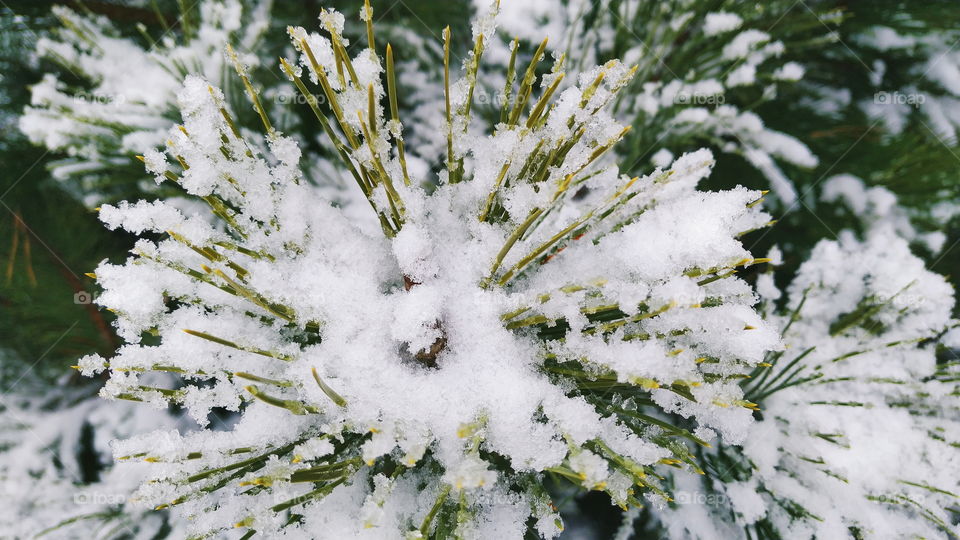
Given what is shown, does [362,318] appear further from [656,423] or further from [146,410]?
[146,410]

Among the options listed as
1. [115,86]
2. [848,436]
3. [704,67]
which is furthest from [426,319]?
[704,67]

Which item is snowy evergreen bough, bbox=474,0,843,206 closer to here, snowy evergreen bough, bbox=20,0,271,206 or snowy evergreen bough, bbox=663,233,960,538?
snowy evergreen bough, bbox=663,233,960,538

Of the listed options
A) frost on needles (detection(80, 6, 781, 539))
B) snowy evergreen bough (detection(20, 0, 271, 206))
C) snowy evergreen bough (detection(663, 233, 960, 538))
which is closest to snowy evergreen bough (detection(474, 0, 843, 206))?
snowy evergreen bough (detection(663, 233, 960, 538))

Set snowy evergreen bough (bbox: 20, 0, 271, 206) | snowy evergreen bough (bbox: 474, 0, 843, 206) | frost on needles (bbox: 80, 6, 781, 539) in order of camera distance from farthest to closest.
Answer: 1. snowy evergreen bough (bbox: 474, 0, 843, 206)
2. snowy evergreen bough (bbox: 20, 0, 271, 206)
3. frost on needles (bbox: 80, 6, 781, 539)

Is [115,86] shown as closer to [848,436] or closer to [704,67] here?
[704,67]

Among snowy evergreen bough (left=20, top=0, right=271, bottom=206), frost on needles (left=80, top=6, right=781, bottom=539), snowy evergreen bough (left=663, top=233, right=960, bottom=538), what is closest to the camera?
frost on needles (left=80, top=6, right=781, bottom=539)

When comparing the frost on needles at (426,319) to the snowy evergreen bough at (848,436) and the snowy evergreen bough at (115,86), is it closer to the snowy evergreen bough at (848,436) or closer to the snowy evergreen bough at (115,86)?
the snowy evergreen bough at (848,436)

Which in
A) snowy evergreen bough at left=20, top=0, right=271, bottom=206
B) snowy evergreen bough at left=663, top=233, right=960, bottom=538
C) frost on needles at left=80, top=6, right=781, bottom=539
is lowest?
snowy evergreen bough at left=663, top=233, right=960, bottom=538

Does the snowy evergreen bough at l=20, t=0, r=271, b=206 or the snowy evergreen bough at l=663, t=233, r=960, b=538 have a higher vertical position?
the snowy evergreen bough at l=20, t=0, r=271, b=206
